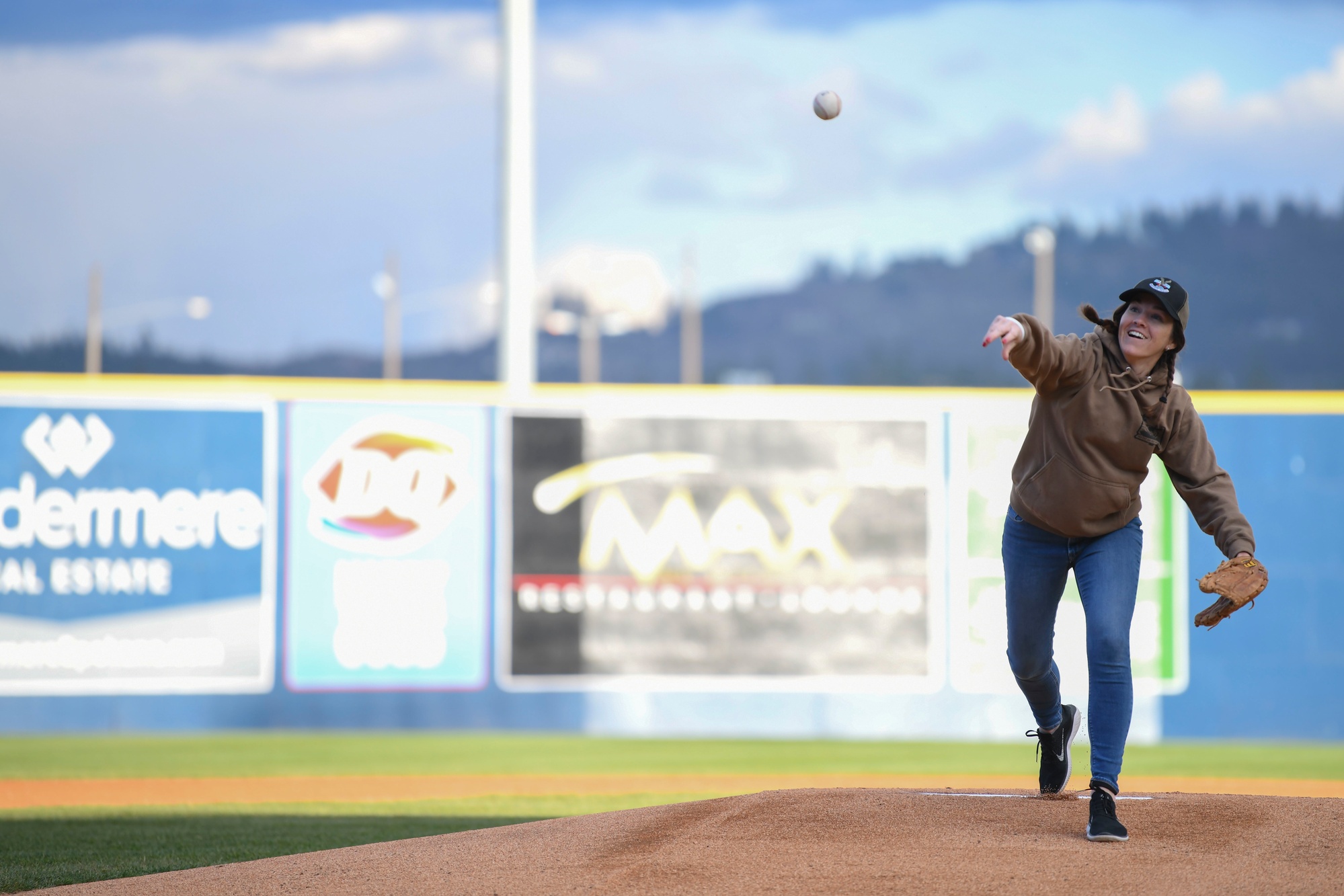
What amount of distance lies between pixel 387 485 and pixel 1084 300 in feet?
178

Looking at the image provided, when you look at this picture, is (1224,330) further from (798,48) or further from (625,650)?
(625,650)

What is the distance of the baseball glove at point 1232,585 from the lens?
4.00 metres

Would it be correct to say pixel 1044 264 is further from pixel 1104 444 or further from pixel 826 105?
pixel 1104 444

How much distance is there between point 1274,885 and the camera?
3.47 meters

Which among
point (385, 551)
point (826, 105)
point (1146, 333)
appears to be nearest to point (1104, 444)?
point (1146, 333)

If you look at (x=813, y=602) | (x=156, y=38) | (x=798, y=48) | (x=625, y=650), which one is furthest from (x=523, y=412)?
(x=798, y=48)

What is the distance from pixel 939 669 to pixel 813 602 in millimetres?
1016

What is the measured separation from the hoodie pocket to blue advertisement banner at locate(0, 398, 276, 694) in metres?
6.57

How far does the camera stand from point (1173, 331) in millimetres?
4137

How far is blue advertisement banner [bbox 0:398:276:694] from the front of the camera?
30.2 feet

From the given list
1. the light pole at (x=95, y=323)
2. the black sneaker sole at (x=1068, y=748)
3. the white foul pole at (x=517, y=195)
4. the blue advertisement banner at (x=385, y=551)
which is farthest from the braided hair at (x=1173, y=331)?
the light pole at (x=95, y=323)

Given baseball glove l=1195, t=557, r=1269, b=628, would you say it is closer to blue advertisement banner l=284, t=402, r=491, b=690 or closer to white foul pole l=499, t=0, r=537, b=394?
blue advertisement banner l=284, t=402, r=491, b=690

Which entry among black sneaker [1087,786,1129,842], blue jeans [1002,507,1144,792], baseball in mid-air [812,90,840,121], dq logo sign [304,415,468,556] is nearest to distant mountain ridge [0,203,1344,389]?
dq logo sign [304,415,468,556]

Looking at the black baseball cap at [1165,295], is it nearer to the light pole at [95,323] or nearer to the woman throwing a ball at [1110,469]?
the woman throwing a ball at [1110,469]
